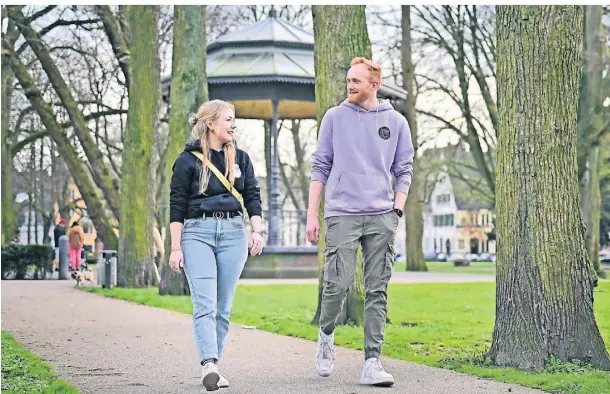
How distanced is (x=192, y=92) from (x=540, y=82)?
404 inches

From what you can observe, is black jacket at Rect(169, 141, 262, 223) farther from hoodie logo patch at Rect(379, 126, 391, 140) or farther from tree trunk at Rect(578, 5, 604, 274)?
tree trunk at Rect(578, 5, 604, 274)

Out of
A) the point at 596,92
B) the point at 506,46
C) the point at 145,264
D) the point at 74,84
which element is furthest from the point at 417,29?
the point at 506,46

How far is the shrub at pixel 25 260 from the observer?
28.7 m

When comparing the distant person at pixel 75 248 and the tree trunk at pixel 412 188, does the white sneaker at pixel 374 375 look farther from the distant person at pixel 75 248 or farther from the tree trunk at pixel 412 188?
the tree trunk at pixel 412 188

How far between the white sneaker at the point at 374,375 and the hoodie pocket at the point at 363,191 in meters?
0.92

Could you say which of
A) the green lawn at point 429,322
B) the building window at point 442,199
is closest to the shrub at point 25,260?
the green lawn at point 429,322

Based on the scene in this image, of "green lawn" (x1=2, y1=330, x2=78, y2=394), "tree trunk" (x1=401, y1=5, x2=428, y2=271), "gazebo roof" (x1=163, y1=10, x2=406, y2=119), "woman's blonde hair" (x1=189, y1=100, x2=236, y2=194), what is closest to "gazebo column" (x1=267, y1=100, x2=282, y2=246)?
"gazebo roof" (x1=163, y1=10, x2=406, y2=119)

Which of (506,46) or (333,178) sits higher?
(506,46)

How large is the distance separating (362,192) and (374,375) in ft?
3.59

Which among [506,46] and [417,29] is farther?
[417,29]

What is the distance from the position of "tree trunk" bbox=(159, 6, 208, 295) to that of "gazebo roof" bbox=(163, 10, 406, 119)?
5.70 m

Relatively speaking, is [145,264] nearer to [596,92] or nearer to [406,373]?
[596,92]

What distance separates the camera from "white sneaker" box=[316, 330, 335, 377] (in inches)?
271

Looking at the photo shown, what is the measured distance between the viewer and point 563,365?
23.8 ft
